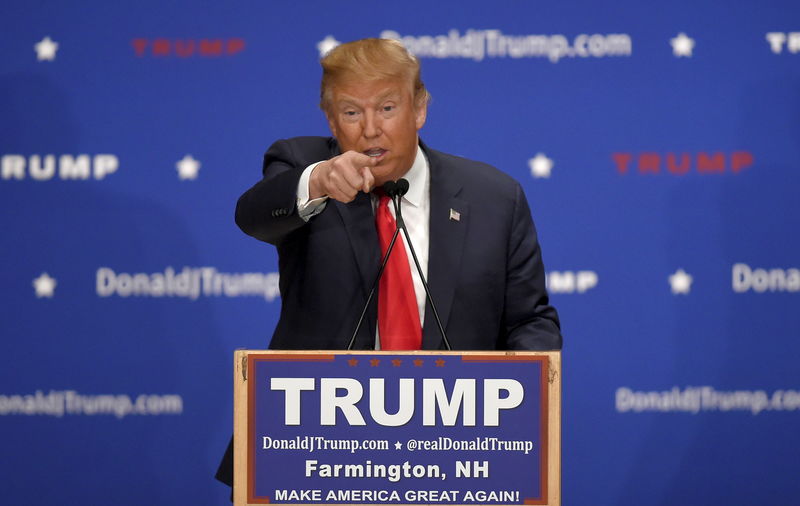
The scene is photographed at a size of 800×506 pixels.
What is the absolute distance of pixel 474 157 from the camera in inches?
123

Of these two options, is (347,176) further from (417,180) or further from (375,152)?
(417,180)

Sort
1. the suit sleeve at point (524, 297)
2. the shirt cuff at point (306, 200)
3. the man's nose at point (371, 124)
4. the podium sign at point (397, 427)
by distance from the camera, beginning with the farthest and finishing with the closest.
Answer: the suit sleeve at point (524, 297)
the man's nose at point (371, 124)
the shirt cuff at point (306, 200)
the podium sign at point (397, 427)

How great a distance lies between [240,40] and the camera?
3.13m

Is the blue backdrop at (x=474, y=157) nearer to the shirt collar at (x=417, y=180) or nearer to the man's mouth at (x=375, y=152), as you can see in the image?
the shirt collar at (x=417, y=180)

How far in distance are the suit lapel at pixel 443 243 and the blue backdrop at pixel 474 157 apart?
1188 millimetres

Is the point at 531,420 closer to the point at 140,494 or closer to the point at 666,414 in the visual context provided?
the point at 666,414

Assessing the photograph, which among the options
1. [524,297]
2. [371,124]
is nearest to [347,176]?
[371,124]

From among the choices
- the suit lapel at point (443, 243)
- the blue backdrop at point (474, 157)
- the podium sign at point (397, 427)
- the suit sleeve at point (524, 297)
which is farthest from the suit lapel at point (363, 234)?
the blue backdrop at point (474, 157)

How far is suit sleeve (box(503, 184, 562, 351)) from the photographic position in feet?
6.28

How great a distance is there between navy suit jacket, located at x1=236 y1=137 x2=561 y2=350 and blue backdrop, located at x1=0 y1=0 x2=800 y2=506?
3.84 ft

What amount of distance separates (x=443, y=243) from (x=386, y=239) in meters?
0.11

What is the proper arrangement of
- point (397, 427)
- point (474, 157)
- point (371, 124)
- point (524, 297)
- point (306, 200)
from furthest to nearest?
point (474, 157)
point (524, 297)
point (371, 124)
point (306, 200)
point (397, 427)

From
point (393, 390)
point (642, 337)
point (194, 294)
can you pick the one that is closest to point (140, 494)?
point (194, 294)

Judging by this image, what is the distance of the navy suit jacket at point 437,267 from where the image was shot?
1.84 m
